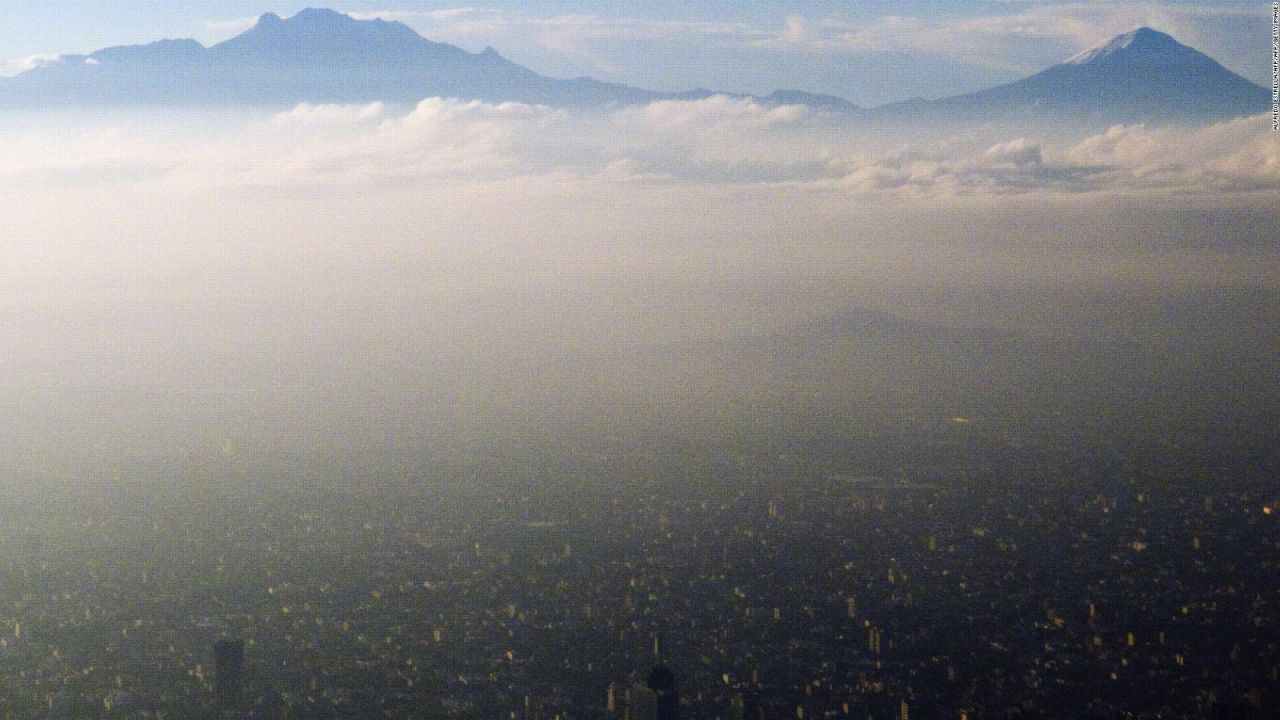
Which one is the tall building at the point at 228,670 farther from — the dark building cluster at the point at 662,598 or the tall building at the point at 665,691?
the tall building at the point at 665,691

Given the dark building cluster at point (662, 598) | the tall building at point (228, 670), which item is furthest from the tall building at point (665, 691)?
the tall building at point (228, 670)

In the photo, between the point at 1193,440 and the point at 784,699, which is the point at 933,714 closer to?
the point at 784,699

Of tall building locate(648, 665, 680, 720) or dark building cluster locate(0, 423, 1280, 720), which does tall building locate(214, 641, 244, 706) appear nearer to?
dark building cluster locate(0, 423, 1280, 720)

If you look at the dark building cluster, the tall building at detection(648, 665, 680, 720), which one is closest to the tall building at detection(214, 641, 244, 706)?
the dark building cluster

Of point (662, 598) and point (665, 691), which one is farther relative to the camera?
point (662, 598)

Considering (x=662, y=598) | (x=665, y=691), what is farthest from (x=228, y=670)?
(x=662, y=598)

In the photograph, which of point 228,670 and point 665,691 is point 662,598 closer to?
point 665,691

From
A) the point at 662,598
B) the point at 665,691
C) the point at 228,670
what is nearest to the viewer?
the point at 665,691
